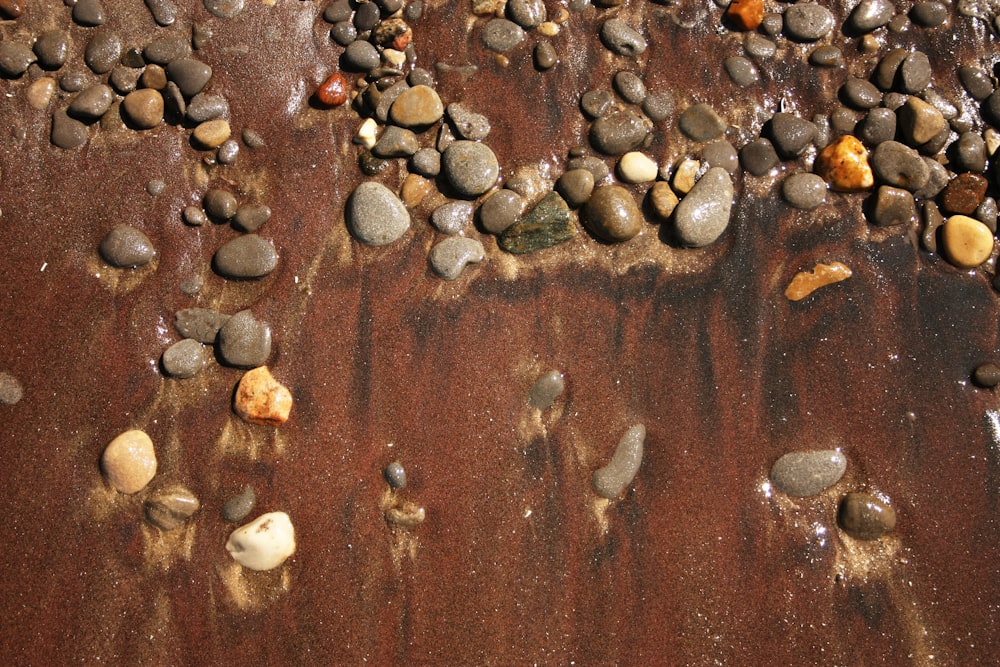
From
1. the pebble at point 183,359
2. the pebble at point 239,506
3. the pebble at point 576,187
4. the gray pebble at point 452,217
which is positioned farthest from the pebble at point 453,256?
the pebble at point 239,506

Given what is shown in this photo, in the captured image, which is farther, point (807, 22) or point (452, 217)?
point (807, 22)

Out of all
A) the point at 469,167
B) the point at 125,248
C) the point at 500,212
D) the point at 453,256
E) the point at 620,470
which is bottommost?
the point at 620,470

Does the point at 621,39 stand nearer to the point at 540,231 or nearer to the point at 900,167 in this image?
the point at 540,231

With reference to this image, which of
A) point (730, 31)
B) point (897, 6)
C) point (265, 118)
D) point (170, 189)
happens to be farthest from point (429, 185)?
point (897, 6)

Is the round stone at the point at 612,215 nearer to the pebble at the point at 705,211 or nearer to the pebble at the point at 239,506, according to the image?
the pebble at the point at 705,211

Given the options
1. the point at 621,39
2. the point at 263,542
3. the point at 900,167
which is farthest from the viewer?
the point at 621,39

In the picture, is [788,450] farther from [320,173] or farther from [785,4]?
[320,173]

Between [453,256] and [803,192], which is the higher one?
[803,192]

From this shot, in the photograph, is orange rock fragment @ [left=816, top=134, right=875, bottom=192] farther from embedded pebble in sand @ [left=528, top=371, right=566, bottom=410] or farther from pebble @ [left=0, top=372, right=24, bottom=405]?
pebble @ [left=0, top=372, right=24, bottom=405]

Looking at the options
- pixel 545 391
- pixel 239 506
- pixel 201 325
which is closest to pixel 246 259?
pixel 201 325
